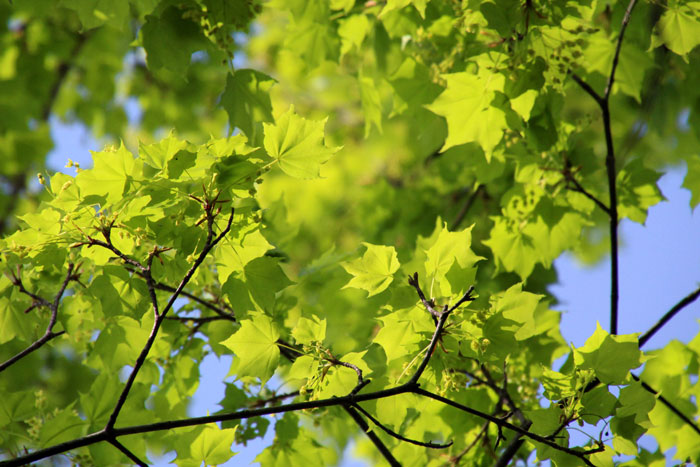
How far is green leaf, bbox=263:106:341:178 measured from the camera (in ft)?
5.45

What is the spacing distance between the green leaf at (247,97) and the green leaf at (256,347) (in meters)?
0.93

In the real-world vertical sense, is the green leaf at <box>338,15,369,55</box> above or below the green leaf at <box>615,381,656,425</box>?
above

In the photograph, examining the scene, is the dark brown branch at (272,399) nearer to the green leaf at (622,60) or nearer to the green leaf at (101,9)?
the green leaf at (101,9)

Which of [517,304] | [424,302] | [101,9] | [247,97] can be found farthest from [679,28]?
[101,9]

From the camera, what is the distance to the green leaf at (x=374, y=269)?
68.6 inches

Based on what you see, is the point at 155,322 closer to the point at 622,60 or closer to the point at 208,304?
the point at 208,304

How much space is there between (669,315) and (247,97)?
1.79 meters

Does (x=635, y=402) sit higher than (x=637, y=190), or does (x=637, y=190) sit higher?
(x=637, y=190)

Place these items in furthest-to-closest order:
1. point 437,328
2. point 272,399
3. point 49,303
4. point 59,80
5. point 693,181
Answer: point 59,80 < point 693,181 < point 272,399 < point 49,303 < point 437,328

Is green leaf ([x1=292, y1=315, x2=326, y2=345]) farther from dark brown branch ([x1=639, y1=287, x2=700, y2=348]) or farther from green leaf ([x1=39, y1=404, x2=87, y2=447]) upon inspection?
dark brown branch ([x1=639, y1=287, x2=700, y2=348])

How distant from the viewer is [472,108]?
220 cm

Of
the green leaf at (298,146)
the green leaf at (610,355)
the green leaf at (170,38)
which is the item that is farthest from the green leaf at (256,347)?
the green leaf at (170,38)

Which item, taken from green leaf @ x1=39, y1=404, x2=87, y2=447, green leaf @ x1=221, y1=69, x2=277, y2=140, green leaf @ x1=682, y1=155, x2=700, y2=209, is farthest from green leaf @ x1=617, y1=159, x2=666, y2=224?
green leaf @ x1=39, y1=404, x2=87, y2=447

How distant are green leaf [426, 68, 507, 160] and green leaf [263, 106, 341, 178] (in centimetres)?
66
